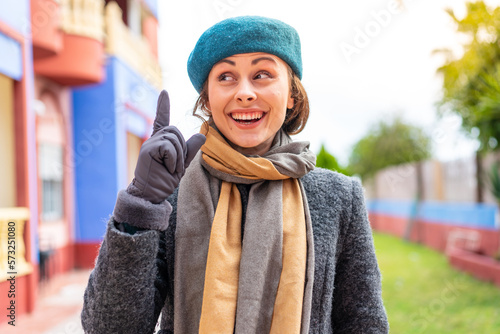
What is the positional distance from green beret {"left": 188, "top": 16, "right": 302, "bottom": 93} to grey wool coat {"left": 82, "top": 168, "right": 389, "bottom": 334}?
1.28 feet

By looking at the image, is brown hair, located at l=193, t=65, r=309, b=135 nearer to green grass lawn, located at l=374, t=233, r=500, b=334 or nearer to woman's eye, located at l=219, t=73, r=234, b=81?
woman's eye, located at l=219, t=73, r=234, b=81

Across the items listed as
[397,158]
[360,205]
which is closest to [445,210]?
[360,205]

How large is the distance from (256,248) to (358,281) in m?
0.34

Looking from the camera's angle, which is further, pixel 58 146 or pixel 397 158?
pixel 397 158

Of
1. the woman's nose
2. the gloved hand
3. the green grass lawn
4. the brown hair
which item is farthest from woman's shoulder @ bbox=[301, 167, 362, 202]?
the green grass lawn

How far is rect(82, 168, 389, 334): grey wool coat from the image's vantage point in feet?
3.69

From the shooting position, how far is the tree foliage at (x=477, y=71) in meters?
7.34

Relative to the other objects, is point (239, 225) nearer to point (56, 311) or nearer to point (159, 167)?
point (159, 167)

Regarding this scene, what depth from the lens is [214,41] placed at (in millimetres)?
1345

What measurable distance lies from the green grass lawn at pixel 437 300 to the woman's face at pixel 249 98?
3.23 m

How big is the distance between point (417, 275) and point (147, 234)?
7.58 m

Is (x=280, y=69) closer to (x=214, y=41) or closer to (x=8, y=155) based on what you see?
(x=214, y=41)

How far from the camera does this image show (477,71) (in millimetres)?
9516

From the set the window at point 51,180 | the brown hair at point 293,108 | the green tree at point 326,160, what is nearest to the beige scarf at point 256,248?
the brown hair at point 293,108
